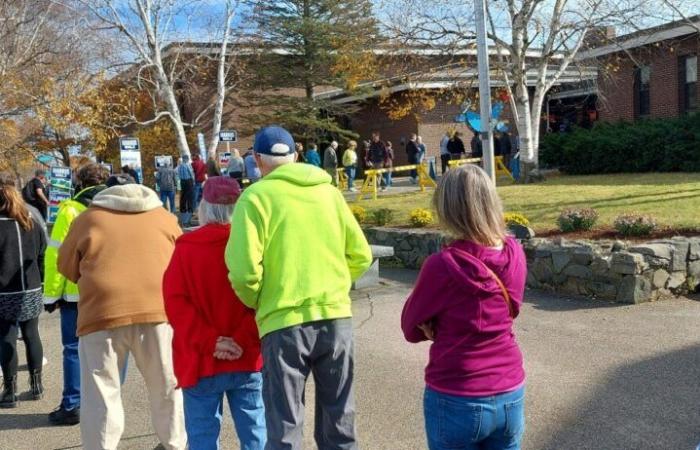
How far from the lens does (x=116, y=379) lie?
406 cm

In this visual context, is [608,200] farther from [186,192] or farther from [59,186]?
[59,186]

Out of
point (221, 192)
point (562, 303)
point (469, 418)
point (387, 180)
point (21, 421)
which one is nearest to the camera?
point (469, 418)

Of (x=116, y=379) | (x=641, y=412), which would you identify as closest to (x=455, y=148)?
(x=641, y=412)

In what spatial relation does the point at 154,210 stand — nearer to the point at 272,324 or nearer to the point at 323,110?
the point at 272,324

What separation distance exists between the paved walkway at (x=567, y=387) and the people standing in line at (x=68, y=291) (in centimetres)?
17

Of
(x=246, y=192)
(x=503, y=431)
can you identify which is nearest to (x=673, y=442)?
(x=503, y=431)

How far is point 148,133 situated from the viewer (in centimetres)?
3422

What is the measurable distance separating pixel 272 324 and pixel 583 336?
449 cm

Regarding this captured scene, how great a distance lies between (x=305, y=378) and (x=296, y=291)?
0.41m

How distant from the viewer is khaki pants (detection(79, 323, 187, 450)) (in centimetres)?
397

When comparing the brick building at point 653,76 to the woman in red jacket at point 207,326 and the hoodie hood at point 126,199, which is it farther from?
the woman in red jacket at point 207,326

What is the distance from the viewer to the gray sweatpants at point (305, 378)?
297cm

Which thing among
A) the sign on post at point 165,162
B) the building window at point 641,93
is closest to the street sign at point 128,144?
the sign on post at point 165,162

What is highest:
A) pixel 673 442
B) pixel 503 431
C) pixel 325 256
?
pixel 325 256
